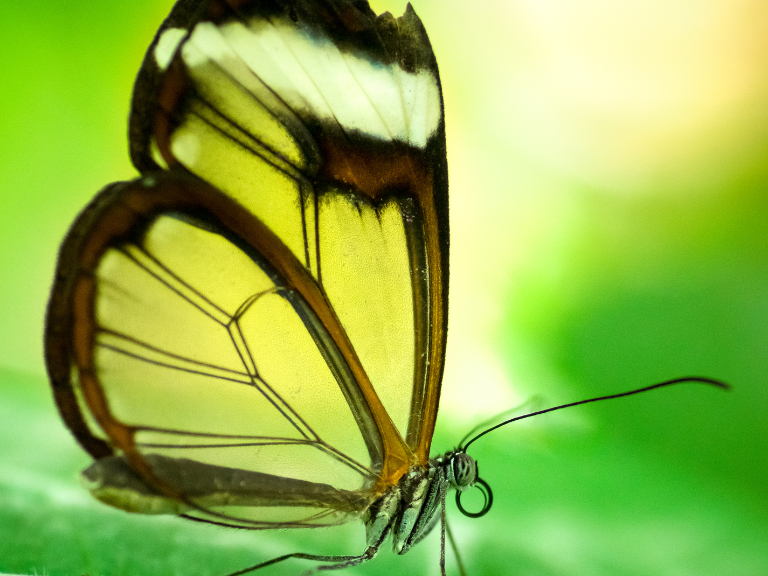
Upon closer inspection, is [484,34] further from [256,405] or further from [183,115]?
[256,405]

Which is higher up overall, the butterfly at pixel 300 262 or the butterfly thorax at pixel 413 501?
the butterfly at pixel 300 262

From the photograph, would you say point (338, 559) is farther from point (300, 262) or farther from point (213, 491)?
point (300, 262)

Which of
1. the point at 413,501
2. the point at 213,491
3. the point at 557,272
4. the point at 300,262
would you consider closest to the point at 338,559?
the point at 413,501

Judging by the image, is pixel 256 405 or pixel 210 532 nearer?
pixel 256 405

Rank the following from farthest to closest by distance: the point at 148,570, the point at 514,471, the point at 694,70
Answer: the point at 694,70
the point at 514,471
the point at 148,570

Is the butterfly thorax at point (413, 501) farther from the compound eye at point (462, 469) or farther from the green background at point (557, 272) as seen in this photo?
the green background at point (557, 272)

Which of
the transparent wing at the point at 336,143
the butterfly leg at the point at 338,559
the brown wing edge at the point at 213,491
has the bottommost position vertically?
the butterfly leg at the point at 338,559

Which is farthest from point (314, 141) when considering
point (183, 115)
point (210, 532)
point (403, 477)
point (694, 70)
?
point (694, 70)

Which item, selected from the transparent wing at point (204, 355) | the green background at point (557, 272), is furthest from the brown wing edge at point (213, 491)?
the green background at point (557, 272)
